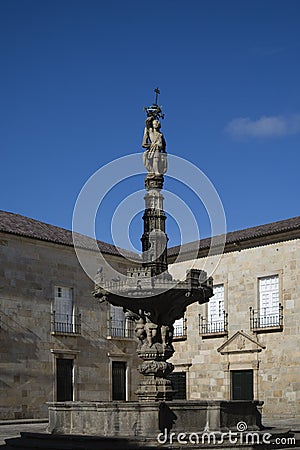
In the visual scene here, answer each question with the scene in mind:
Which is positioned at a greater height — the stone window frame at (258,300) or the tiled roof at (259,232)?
the tiled roof at (259,232)

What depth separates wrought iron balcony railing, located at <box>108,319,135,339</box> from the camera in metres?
26.8

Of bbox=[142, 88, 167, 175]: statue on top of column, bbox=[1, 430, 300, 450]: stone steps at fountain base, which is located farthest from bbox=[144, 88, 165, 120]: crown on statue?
bbox=[1, 430, 300, 450]: stone steps at fountain base

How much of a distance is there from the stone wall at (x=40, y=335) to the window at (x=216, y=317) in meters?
3.09

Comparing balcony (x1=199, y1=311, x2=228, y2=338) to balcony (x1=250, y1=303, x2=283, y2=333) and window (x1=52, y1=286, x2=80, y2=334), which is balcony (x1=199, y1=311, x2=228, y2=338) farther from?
window (x1=52, y1=286, x2=80, y2=334)

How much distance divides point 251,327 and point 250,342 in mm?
483

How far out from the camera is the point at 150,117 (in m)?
13.7

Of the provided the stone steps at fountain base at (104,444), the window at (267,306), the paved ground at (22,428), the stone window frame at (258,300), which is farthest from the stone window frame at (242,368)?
the stone steps at fountain base at (104,444)

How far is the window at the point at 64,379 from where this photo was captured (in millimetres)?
24352

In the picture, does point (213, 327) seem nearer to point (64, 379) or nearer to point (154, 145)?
point (64, 379)

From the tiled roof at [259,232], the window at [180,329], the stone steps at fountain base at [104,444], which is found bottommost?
the stone steps at fountain base at [104,444]

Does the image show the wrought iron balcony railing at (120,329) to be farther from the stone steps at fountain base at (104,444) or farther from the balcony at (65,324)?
the stone steps at fountain base at (104,444)

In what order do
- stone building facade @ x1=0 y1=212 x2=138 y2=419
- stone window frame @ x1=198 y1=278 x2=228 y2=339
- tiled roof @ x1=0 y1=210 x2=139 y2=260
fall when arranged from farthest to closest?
stone window frame @ x1=198 y1=278 x2=228 y2=339
tiled roof @ x1=0 y1=210 x2=139 y2=260
stone building facade @ x1=0 y1=212 x2=138 y2=419

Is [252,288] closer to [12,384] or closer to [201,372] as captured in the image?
[201,372]

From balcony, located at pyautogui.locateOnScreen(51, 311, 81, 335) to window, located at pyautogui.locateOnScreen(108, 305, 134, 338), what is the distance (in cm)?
175
